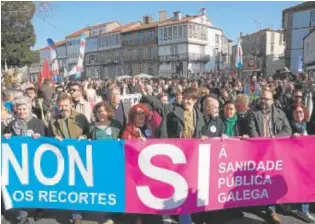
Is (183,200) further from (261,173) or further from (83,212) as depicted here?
(83,212)

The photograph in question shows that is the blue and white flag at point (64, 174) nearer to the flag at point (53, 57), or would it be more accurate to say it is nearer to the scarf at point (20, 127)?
the scarf at point (20, 127)

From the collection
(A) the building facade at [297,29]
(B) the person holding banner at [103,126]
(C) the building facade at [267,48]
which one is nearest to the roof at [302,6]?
(A) the building facade at [297,29]

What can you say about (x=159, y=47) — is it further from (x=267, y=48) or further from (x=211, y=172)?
(x=211, y=172)

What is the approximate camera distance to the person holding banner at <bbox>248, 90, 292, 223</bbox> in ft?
17.4

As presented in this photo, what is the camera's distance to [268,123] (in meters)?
5.36

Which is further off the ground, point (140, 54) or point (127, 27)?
point (127, 27)

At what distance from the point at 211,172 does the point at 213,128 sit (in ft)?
1.90

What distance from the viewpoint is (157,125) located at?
19.2 ft

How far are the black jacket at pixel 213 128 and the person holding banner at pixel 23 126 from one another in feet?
7.21

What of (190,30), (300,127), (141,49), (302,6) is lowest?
(300,127)

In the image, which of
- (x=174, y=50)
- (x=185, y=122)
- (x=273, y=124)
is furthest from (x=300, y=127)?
(x=174, y=50)

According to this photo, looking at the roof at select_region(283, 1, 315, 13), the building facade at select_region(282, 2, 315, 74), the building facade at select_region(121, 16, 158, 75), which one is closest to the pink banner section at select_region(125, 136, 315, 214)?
the building facade at select_region(282, 2, 315, 74)

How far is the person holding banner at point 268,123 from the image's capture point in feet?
17.4

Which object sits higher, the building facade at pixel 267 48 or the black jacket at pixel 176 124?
the building facade at pixel 267 48
